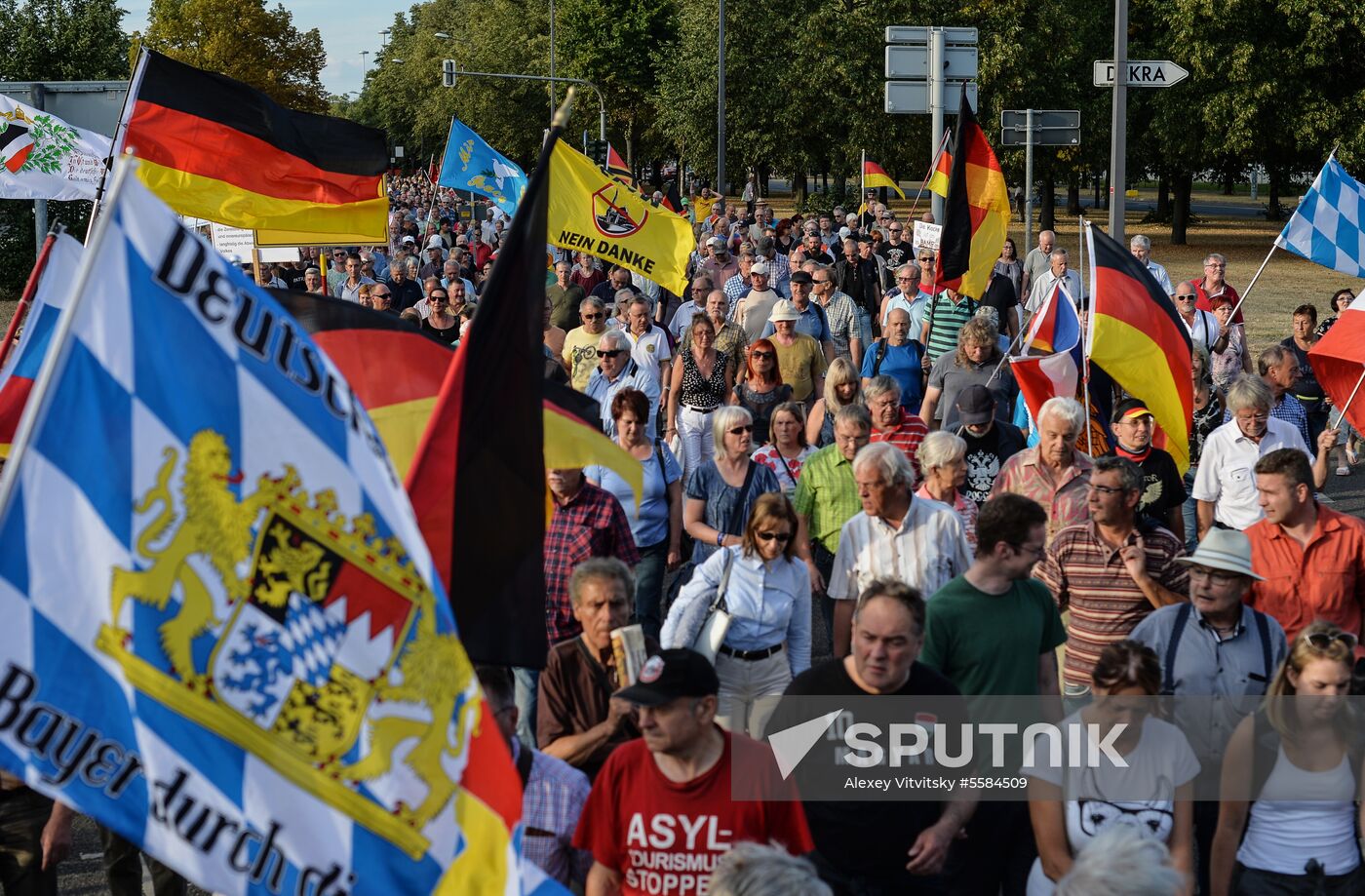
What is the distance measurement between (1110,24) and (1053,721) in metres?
44.9

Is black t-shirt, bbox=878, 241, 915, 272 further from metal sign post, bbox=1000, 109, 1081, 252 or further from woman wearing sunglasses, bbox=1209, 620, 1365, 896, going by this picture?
woman wearing sunglasses, bbox=1209, 620, 1365, 896

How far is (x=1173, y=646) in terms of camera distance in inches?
210

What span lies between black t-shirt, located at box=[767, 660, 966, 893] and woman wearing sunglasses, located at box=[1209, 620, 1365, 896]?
3.04 feet

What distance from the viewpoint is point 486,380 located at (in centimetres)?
421

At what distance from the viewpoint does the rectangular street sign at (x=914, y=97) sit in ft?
55.0

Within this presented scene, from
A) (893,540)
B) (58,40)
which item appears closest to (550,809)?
(893,540)

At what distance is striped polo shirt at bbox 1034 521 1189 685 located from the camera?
19.5 feet

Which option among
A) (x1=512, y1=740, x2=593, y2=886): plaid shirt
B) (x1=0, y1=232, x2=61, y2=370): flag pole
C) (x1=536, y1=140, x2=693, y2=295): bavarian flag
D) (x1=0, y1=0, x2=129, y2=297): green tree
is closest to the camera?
(x1=512, y1=740, x2=593, y2=886): plaid shirt

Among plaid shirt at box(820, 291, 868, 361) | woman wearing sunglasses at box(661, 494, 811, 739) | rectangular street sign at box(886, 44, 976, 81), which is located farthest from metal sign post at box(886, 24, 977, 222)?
woman wearing sunglasses at box(661, 494, 811, 739)

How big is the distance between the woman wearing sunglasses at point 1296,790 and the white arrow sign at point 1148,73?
1218cm

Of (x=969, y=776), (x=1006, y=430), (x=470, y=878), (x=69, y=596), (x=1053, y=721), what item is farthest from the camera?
(x=1006, y=430)

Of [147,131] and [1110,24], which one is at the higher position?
[1110,24]

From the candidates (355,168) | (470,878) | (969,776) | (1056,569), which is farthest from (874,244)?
(470,878)

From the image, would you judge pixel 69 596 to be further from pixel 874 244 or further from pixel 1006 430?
pixel 874 244
